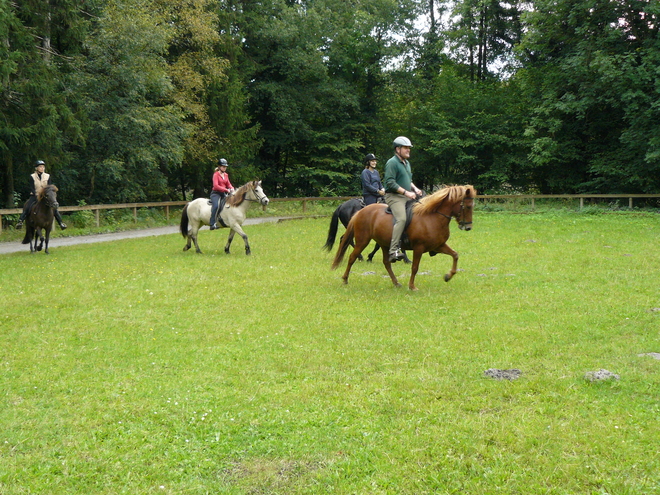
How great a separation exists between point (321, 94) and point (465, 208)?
30.9 metres

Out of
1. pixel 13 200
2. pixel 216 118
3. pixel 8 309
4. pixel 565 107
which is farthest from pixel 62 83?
pixel 565 107

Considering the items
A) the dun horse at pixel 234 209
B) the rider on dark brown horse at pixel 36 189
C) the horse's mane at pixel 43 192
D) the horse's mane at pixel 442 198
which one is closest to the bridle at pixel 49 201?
the horse's mane at pixel 43 192

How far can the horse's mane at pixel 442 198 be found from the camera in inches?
409

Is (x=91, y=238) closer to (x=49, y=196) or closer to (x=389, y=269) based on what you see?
(x=49, y=196)

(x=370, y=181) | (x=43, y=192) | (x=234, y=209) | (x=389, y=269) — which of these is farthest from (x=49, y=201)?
(x=389, y=269)

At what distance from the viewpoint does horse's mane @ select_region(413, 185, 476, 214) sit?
1039 cm

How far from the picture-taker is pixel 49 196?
15.7 meters

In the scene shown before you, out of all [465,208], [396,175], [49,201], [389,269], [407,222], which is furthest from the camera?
[49,201]

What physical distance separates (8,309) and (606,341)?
9.34 m

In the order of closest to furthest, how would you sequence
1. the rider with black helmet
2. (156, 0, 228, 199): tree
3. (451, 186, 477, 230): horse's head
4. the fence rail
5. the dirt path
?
(451, 186, 477, 230): horse's head < the rider with black helmet < the dirt path < the fence rail < (156, 0, 228, 199): tree

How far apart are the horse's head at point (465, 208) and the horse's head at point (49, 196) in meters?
11.4

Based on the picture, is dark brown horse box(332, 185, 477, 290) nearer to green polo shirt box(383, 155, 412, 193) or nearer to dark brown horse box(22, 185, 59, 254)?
green polo shirt box(383, 155, 412, 193)

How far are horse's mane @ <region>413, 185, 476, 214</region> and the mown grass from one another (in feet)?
5.16

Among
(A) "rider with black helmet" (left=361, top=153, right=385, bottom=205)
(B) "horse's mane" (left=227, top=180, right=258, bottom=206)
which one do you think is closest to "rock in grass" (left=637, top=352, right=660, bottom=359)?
(A) "rider with black helmet" (left=361, top=153, right=385, bottom=205)
